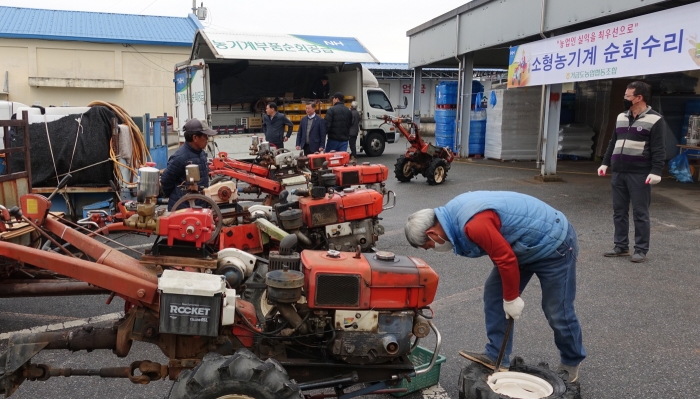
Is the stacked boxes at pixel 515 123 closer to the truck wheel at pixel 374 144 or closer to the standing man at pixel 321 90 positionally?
the truck wheel at pixel 374 144

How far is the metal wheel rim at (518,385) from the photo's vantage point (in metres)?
3.62

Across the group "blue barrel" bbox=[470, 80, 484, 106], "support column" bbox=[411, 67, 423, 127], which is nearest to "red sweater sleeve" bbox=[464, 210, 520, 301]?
"blue barrel" bbox=[470, 80, 484, 106]

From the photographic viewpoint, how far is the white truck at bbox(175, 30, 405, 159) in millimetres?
14344

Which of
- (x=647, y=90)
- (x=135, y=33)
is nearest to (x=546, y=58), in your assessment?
(x=647, y=90)

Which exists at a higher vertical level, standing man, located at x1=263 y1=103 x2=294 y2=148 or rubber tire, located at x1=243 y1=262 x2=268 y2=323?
standing man, located at x1=263 y1=103 x2=294 y2=148

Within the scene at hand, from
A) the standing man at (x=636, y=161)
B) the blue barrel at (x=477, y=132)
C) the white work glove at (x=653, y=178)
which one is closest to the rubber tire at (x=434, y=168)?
the blue barrel at (x=477, y=132)

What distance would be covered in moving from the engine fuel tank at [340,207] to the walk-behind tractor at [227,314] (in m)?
2.58

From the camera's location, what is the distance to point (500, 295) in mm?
3951

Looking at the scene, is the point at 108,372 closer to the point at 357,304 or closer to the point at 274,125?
the point at 357,304

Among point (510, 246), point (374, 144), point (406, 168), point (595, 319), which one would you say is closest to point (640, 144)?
point (595, 319)

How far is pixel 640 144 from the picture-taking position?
21.2ft

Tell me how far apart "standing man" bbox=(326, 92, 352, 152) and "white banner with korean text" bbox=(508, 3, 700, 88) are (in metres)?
4.15

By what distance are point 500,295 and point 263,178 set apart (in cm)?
493

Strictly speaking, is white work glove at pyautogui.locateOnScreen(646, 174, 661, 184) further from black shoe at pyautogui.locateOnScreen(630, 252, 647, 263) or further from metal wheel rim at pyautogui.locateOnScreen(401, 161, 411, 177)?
metal wheel rim at pyautogui.locateOnScreen(401, 161, 411, 177)
